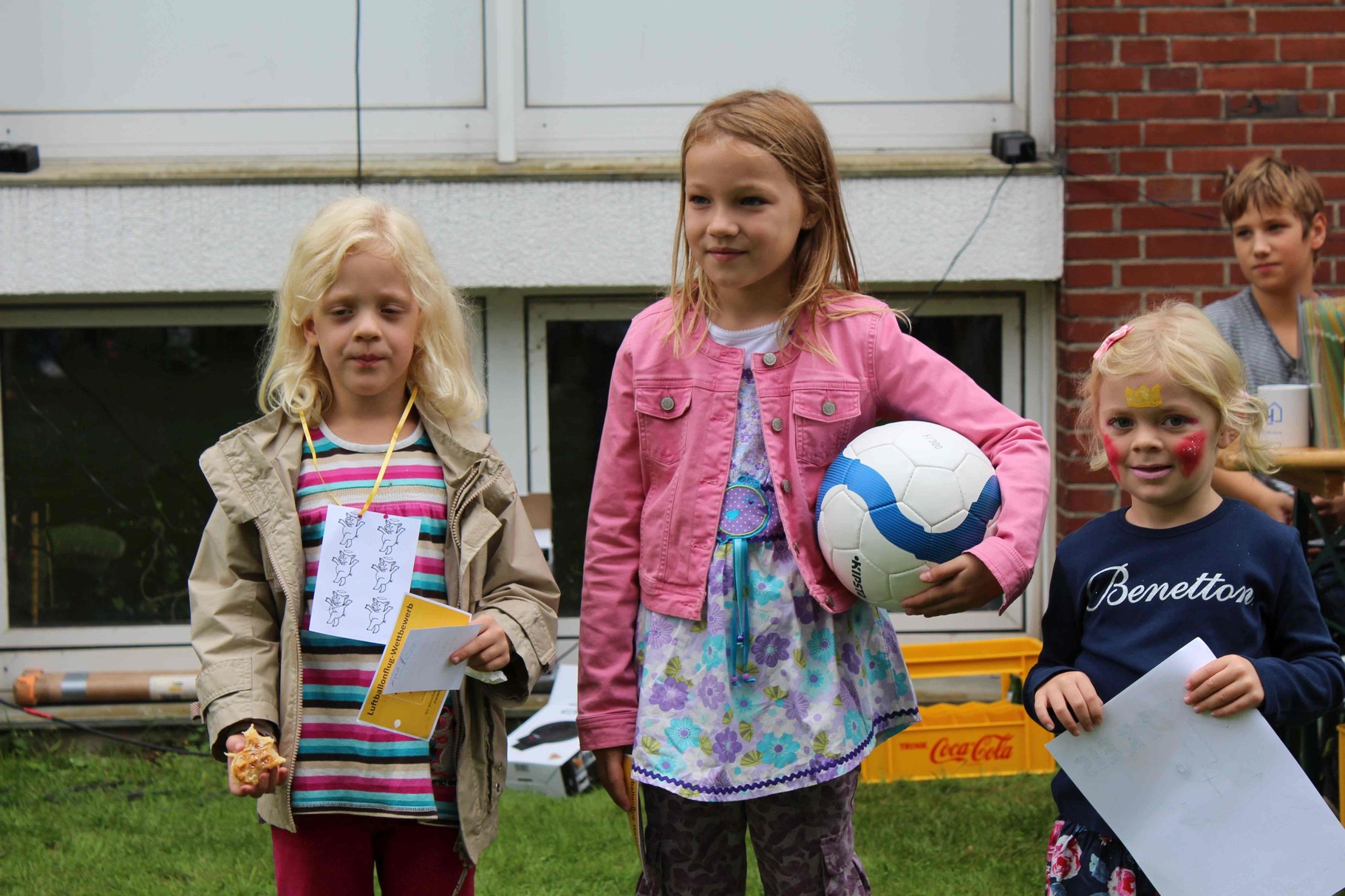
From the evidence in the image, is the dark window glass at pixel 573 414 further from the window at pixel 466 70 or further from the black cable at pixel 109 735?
the black cable at pixel 109 735

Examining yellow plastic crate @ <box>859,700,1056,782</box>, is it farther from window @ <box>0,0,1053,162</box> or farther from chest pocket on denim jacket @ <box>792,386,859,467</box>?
chest pocket on denim jacket @ <box>792,386,859,467</box>

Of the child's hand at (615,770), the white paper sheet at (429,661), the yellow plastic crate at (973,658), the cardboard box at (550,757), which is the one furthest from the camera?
the yellow plastic crate at (973,658)

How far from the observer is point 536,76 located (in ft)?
15.8

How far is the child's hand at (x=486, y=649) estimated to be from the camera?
2.30 m

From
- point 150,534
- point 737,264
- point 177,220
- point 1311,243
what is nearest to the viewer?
point 737,264

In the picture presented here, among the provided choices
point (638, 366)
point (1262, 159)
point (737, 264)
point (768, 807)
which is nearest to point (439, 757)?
point (768, 807)

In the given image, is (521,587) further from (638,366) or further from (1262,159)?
(1262,159)

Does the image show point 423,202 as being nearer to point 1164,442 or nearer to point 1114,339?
point 1114,339

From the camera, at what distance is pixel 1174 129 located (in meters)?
4.66

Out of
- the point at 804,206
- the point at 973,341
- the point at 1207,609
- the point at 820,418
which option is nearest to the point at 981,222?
the point at 973,341

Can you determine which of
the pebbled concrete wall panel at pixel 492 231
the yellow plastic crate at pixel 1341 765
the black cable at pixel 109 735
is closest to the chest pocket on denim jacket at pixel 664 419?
the yellow plastic crate at pixel 1341 765

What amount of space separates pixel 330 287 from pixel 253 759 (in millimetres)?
827

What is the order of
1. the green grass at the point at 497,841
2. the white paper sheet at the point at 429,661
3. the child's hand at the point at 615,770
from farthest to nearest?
the green grass at the point at 497,841 < the child's hand at the point at 615,770 < the white paper sheet at the point at 429,661

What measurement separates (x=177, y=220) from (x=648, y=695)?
3.00 meters
